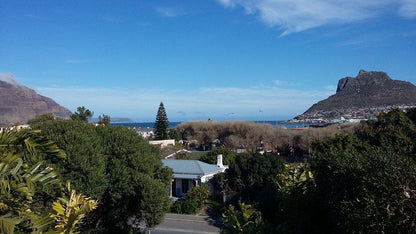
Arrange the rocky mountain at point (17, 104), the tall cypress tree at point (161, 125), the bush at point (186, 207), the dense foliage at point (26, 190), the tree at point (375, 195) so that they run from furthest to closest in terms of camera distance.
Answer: the rocky mountain at point (17, 104), the tall cypress tree at point (161, 125), the bush at point (186, 207), the dense foliage at point (26, 190), the tree at point (375, 195)

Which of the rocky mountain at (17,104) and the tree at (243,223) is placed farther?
the rocky mountain at (17,104)

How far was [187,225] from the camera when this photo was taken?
1888cm

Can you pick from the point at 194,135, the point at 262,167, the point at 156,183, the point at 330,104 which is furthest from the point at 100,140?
the point at 330,104

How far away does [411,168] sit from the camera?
4.27 meters

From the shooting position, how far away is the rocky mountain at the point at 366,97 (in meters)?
115

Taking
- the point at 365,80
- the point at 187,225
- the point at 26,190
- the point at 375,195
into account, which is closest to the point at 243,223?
the point at 375,195

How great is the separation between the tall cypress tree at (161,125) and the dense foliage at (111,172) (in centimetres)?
4680

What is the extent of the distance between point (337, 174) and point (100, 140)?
10743 mm

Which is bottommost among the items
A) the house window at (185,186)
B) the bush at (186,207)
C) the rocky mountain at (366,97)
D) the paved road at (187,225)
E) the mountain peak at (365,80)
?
the paved road at (187,225)

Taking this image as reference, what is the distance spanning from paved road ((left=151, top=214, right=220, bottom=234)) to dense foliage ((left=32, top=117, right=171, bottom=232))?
3.53 meters

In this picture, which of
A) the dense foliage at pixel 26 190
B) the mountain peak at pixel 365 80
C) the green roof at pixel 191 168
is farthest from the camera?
the mountain peak at pixel 365 80

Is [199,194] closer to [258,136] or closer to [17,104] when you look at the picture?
[258,136]

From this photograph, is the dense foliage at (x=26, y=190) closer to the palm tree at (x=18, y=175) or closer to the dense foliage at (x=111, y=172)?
the palm tree at (x=18, y=175)

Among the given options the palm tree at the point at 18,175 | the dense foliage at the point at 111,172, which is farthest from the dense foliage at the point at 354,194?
the dense foliage at the point at 111,172
